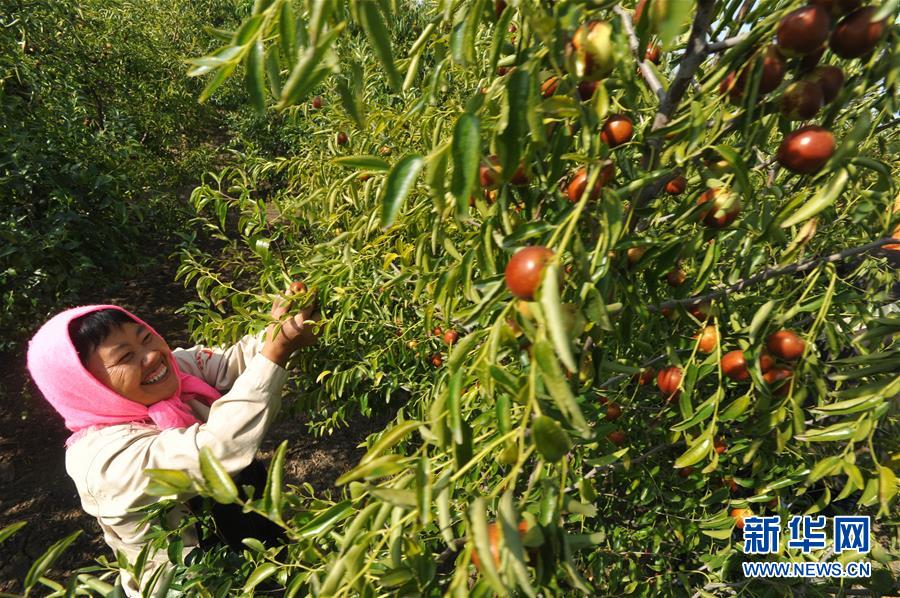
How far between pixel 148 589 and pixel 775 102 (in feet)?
3.89

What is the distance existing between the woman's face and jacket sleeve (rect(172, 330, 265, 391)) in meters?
0.28

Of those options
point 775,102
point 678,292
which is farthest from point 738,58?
point 678,292

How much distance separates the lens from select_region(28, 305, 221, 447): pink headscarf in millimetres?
1274

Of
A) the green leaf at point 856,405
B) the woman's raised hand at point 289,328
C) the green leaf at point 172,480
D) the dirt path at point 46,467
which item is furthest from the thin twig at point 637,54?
the dirt path at point 46,467

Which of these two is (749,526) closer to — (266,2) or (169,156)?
(266,2)

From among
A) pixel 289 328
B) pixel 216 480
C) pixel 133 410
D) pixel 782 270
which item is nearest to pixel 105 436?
pixel 133 410

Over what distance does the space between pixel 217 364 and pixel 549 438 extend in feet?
5.36

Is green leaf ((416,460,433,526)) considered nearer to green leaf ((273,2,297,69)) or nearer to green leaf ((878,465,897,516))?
green leaf ((273,2,297,69))

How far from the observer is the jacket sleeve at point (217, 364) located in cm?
175

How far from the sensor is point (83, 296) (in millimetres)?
3750

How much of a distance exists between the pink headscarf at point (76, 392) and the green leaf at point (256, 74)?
1122 millimetres

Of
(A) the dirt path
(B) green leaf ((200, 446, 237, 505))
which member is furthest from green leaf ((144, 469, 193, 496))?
(A) the dirt path

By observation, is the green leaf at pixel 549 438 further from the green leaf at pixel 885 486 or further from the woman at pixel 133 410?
the woman at pixel 133 410

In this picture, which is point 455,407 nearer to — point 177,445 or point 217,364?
point 177,445
